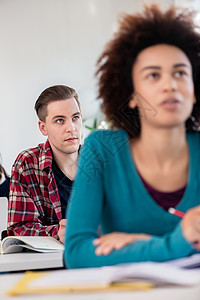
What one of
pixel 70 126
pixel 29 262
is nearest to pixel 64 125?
pixel 70 126

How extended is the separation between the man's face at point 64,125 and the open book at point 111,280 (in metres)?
1.78

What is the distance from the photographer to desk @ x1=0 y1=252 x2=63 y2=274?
186 centimetres

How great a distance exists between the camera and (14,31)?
5.78m

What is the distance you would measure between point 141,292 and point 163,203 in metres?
0.40

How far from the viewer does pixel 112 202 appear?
51.9 inches

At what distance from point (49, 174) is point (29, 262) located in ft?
2.62

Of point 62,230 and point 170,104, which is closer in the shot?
point 170,104

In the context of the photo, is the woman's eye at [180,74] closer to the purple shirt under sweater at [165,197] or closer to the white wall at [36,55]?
the purple shirt under sweater at [165,197]

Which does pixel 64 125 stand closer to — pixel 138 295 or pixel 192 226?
pixel 192 226

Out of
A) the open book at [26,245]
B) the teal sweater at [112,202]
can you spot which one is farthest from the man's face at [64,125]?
the teal sweater at [112,202]

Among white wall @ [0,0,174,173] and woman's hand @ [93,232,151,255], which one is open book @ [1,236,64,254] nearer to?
woman's hand @ [93,232,151,255]

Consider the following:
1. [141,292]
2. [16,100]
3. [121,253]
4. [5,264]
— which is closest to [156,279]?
[141,292]

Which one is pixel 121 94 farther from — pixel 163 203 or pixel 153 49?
pixel 163 203

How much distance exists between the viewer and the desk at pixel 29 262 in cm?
186
